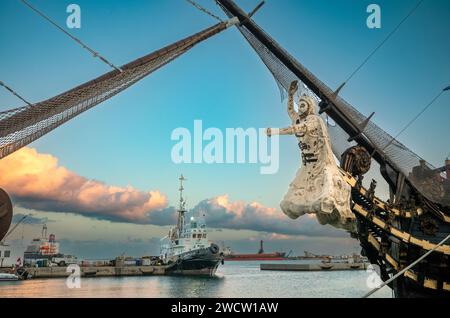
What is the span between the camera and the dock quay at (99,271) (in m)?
30.2

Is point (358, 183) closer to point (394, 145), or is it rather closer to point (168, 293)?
point (394, 145)

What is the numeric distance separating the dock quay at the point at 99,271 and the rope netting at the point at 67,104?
1133 inches

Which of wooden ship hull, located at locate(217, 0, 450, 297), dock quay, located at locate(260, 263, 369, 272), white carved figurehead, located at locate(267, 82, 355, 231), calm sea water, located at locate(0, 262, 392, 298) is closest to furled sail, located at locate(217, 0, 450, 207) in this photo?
wooden ship hull, located at locate(217, 0, 450, 297)

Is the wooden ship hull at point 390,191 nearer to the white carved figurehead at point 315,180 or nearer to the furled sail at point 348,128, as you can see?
the furled sail at point 348,128

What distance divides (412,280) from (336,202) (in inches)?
115

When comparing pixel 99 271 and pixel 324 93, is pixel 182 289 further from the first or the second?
pixel 324 93

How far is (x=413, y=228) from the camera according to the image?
22.1 feet

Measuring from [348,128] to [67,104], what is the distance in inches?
164

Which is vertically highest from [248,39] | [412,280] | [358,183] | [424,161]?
[248,39]

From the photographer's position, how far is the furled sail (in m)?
6.27

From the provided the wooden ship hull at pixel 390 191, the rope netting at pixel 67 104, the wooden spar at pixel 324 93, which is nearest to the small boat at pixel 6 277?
the rope netting at pixel 67 104

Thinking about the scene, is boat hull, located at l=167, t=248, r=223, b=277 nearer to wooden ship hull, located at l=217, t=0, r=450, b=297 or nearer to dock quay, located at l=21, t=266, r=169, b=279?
dock quay, located at l=21, t=266, r=169, b=279
